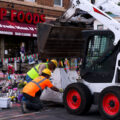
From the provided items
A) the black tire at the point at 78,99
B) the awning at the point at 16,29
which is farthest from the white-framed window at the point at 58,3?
the black tire at the point at 78,99

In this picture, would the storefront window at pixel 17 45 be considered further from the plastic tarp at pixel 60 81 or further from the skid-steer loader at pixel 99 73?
the skid-steer loader at pixel 99 73

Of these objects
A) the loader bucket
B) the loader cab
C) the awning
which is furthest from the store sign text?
the loader cab

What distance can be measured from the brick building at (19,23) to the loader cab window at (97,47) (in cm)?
1081

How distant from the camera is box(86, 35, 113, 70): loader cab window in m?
7.11

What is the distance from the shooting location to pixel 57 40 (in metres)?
8.70

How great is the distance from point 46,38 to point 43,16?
43.0 ft

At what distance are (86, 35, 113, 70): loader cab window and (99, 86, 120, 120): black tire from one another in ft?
2.70

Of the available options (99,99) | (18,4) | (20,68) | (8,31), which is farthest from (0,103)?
(18,4)

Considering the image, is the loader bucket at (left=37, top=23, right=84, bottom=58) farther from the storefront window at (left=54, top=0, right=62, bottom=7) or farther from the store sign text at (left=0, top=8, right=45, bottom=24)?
the storefront window at (left=54, top=0, right=62, bottom=7)

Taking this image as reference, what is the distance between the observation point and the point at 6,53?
1923cm

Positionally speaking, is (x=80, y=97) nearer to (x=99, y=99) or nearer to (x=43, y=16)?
(x=99, y=99)

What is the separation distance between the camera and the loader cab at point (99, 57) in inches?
275

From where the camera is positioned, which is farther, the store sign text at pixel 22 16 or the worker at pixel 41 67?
the store sign text at pixel 22 16

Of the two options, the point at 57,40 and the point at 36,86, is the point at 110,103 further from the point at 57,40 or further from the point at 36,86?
the point at 57,40
